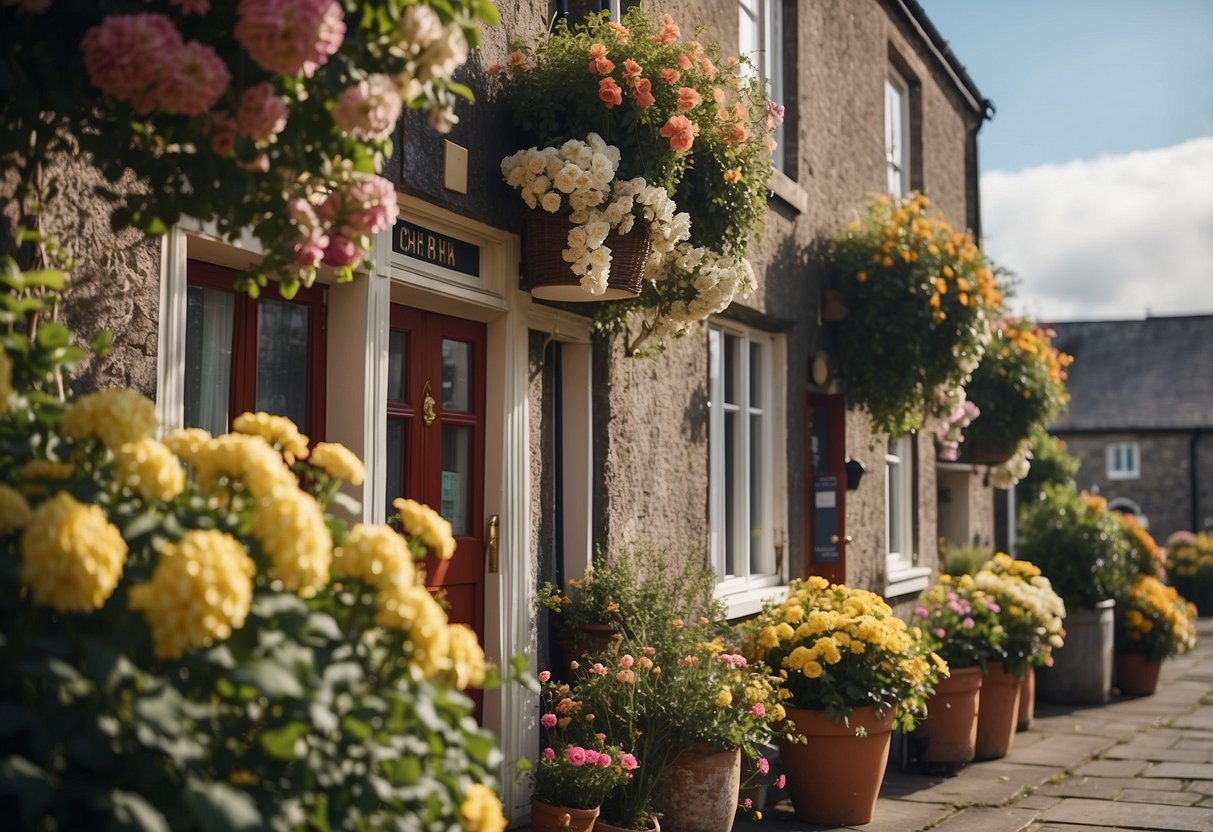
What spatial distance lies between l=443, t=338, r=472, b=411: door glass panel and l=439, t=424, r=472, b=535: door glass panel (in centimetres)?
11

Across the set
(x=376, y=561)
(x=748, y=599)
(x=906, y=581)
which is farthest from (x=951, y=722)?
(x=376, y=561)

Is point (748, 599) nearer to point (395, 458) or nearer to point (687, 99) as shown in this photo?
point (395, 458)

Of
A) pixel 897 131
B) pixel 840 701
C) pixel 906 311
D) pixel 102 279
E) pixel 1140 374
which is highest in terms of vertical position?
pixel 1140 374

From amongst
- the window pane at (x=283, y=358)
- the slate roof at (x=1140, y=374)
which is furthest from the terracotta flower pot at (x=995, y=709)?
the slate roof at (x=1140, y=374)

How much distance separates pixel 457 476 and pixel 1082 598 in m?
7.38

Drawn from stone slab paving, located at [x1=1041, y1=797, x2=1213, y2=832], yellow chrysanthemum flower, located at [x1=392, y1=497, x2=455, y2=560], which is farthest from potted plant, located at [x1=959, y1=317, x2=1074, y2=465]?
yellow chrysanthemum flower, located at [x1=392, y1=497, x2=455, y2=560]

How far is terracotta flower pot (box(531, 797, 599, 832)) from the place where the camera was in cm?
499

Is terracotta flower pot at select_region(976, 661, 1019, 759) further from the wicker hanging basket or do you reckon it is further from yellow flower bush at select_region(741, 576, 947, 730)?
the wicker hanging basket

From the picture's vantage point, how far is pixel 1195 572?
26.0 meters

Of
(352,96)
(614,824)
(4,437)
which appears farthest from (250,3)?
(614,824)

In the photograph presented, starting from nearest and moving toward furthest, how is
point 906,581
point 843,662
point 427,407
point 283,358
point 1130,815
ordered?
1. point 283,358
2. point 427,407
3. point 843,662
4. point 1130,815
5. point 906,581

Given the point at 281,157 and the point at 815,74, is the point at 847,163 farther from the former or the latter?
the point at 281,157

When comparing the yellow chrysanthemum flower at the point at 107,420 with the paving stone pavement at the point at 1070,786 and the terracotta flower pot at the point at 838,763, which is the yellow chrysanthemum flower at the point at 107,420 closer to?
the paving stone pavement at the point at 1070,786

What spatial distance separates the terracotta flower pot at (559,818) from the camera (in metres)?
4.99
